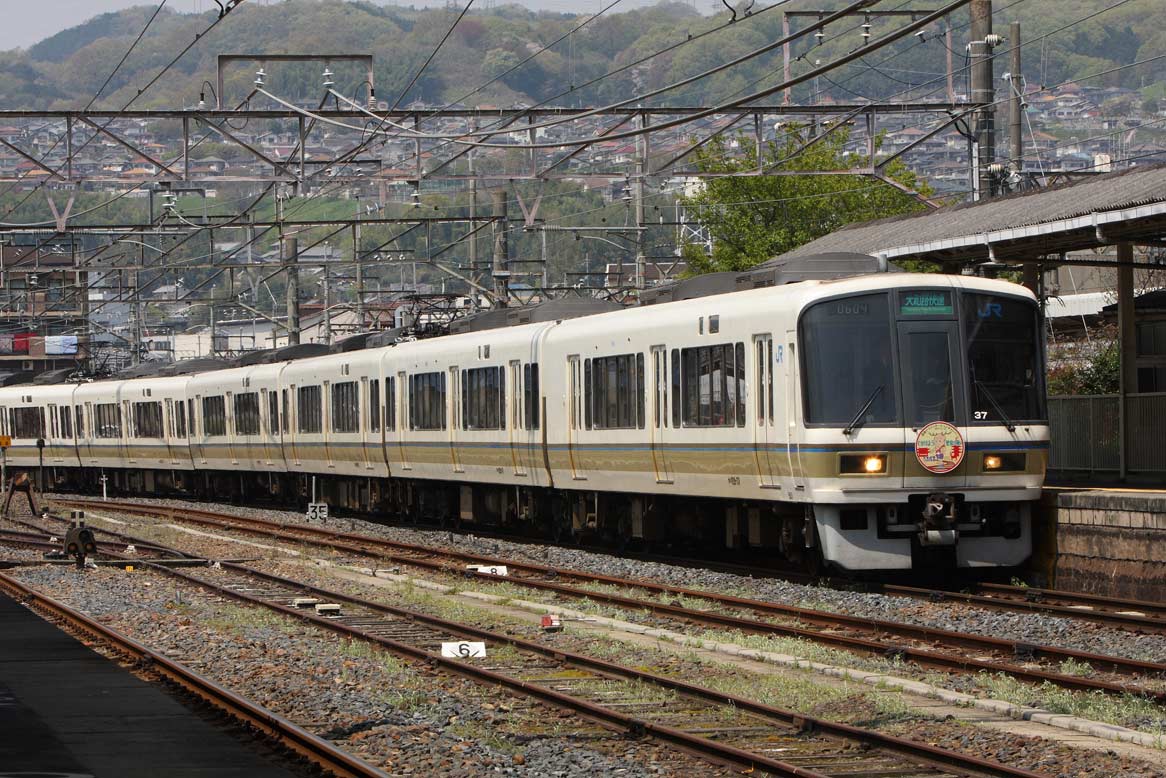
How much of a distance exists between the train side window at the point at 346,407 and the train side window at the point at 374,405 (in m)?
0.73

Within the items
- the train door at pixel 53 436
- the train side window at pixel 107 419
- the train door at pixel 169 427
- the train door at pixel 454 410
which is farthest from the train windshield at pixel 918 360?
the train door at pixel 53 436

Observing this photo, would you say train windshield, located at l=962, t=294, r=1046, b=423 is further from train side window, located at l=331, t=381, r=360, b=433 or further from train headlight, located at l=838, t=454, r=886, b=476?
train side window, located at l=331, t=381, r=360, b=433

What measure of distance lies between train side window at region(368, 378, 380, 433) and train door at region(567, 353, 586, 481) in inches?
337

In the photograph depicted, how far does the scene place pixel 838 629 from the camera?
14.3 meters

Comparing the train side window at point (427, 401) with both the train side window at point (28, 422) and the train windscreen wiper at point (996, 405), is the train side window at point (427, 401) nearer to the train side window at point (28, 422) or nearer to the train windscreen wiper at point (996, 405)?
the train windscreen wiper at point (996, 405)

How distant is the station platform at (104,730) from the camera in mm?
8445

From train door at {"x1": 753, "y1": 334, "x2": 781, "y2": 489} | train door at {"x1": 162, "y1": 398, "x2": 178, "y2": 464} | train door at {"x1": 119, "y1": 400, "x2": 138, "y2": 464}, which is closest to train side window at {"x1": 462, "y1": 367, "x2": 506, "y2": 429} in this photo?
train door at {"x1": 753, "y1": 334, "x2": 781, "y2": 489}

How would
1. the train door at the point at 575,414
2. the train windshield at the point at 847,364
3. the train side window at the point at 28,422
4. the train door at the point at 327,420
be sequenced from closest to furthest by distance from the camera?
the train windshield at the point at 847,364 < the train door at the point at 575,414 < the train door at the point at 327,420 < the train side window at the point at 28,422

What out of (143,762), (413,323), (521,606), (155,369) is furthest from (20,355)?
(143,762)

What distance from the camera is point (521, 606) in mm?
17016

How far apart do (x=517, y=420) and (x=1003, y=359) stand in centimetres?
875

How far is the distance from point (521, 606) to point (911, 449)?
387cm

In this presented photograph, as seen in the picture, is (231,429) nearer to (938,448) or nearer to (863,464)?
(863,464)

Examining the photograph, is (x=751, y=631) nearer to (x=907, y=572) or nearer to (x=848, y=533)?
(x=848, y=533)
